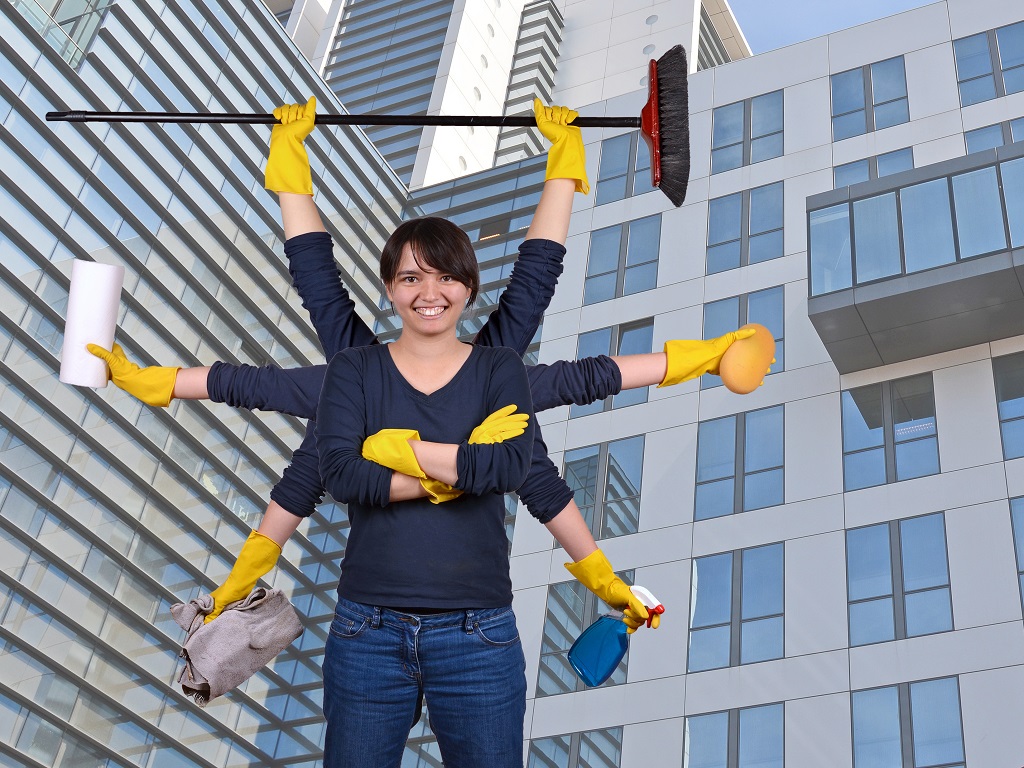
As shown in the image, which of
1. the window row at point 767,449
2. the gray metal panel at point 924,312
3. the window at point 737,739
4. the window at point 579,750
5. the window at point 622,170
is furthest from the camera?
the window at point 622,170

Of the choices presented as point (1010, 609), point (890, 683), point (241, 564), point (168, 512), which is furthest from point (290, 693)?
point (241, 564)

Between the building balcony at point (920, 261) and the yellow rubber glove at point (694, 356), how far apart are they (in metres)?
19.3

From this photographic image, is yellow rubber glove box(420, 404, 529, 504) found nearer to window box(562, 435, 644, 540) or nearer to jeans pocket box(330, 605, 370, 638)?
jeans pocket box(330, 605, 370, 638)

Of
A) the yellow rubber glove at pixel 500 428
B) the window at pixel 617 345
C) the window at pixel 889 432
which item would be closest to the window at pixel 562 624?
the window at pixel 617 345

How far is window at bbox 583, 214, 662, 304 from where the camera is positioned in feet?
97.9

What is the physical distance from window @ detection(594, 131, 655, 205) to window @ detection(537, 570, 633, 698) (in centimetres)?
1056

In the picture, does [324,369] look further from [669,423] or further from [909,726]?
[669,423]

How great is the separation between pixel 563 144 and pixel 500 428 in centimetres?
164

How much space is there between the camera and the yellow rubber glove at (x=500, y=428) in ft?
11.4

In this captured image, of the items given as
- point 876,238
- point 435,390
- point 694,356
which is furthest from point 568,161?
point 876,238

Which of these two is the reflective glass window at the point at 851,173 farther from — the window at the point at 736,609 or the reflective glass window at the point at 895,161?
the window at the point at 736,609

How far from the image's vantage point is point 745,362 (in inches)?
178

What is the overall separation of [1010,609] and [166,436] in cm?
1746

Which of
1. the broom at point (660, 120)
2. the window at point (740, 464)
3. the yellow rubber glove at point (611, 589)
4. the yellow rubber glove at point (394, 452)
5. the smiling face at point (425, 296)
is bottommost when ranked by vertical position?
the yellow rubber glove at point (394, 452)
